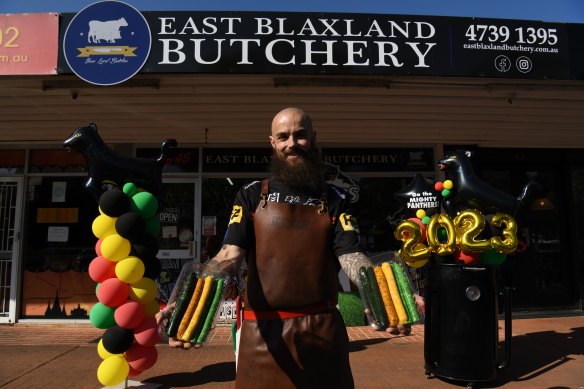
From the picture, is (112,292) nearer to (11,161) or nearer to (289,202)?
(289,202)

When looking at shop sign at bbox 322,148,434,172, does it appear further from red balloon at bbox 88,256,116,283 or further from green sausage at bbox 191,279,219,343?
green sausage at bbox 191,279,219,343

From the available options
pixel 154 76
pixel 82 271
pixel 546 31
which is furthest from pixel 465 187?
pixel 82 271

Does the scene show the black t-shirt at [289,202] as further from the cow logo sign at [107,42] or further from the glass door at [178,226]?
the glass door at [178,226]

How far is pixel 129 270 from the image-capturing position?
12.6 feet

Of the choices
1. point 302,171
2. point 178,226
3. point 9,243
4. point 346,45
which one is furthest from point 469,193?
point 9,243

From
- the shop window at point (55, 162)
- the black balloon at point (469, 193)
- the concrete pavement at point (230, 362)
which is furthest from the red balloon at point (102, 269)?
the shop window at point (55, 162)

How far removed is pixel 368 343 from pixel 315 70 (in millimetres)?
3816

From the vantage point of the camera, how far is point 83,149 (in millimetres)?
4125

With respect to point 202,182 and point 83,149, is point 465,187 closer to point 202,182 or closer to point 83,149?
point 83,149

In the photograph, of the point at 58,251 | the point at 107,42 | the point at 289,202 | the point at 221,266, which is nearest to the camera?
the point at 221,266

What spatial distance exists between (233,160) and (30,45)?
139 inches

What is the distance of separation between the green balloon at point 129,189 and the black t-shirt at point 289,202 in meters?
2.38

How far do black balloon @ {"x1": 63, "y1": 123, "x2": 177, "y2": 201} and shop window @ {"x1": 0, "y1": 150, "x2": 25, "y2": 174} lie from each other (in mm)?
4284

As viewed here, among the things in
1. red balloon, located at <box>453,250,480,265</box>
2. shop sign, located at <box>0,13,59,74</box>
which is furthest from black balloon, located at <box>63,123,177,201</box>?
red balloon, located at <box>453,250,480,265</box>
